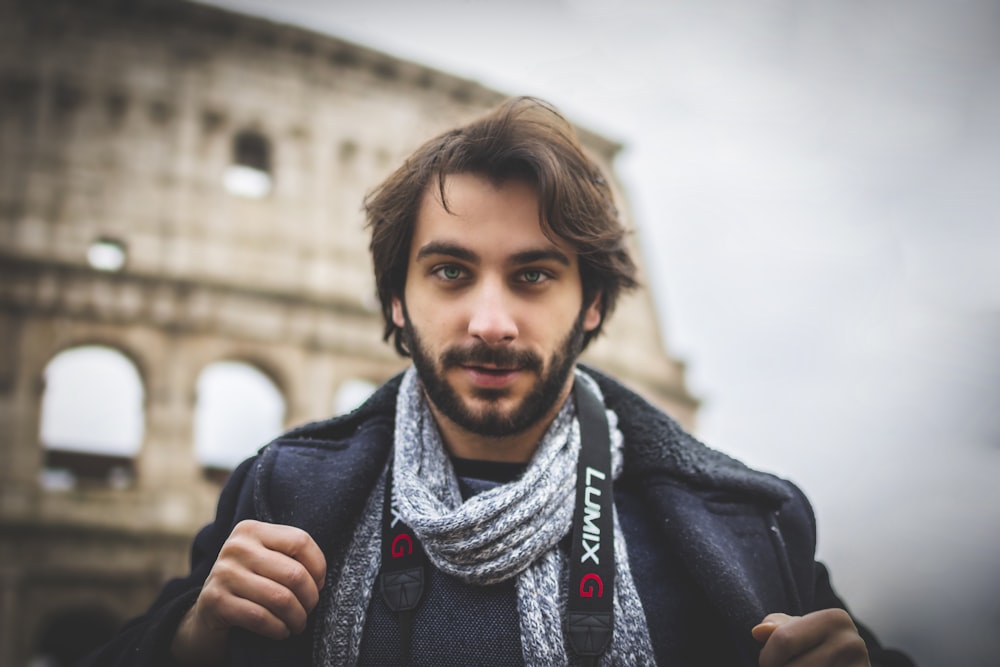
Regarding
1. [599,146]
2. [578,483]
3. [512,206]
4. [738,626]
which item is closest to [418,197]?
[512,206]

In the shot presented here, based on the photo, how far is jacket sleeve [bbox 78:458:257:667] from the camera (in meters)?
2.13

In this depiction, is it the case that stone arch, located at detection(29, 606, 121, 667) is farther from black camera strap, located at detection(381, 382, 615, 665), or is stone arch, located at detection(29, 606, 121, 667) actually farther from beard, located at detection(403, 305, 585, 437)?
beard, located at detection(403, 305, 585, 437)

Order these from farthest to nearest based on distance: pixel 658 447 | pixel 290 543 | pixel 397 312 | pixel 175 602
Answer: pixel 397 312 < pixel 658 447 < pixel 175 602 < pixel 290 543

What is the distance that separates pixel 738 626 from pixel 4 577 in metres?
15.6

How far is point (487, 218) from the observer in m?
2.40

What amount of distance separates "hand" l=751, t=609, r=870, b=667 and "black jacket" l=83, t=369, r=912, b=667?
0.31m

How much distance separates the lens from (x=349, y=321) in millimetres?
18062

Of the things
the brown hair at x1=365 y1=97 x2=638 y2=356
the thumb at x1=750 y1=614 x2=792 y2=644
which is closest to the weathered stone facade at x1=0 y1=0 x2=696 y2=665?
the brown hair at x1=365 y1=97 x2=638 y2=356

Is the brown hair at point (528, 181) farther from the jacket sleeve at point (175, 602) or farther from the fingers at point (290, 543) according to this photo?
the fingers at point (290, 543)

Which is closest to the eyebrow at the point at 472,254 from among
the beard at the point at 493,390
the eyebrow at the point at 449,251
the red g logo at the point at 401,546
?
the eyebrow at the point at 449,251

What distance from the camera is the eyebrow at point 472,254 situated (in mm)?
2342

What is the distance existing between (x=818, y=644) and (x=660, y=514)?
0.67m

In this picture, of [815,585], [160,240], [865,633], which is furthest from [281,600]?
[160,240]

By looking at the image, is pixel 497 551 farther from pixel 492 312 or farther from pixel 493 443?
pixel 492 312
